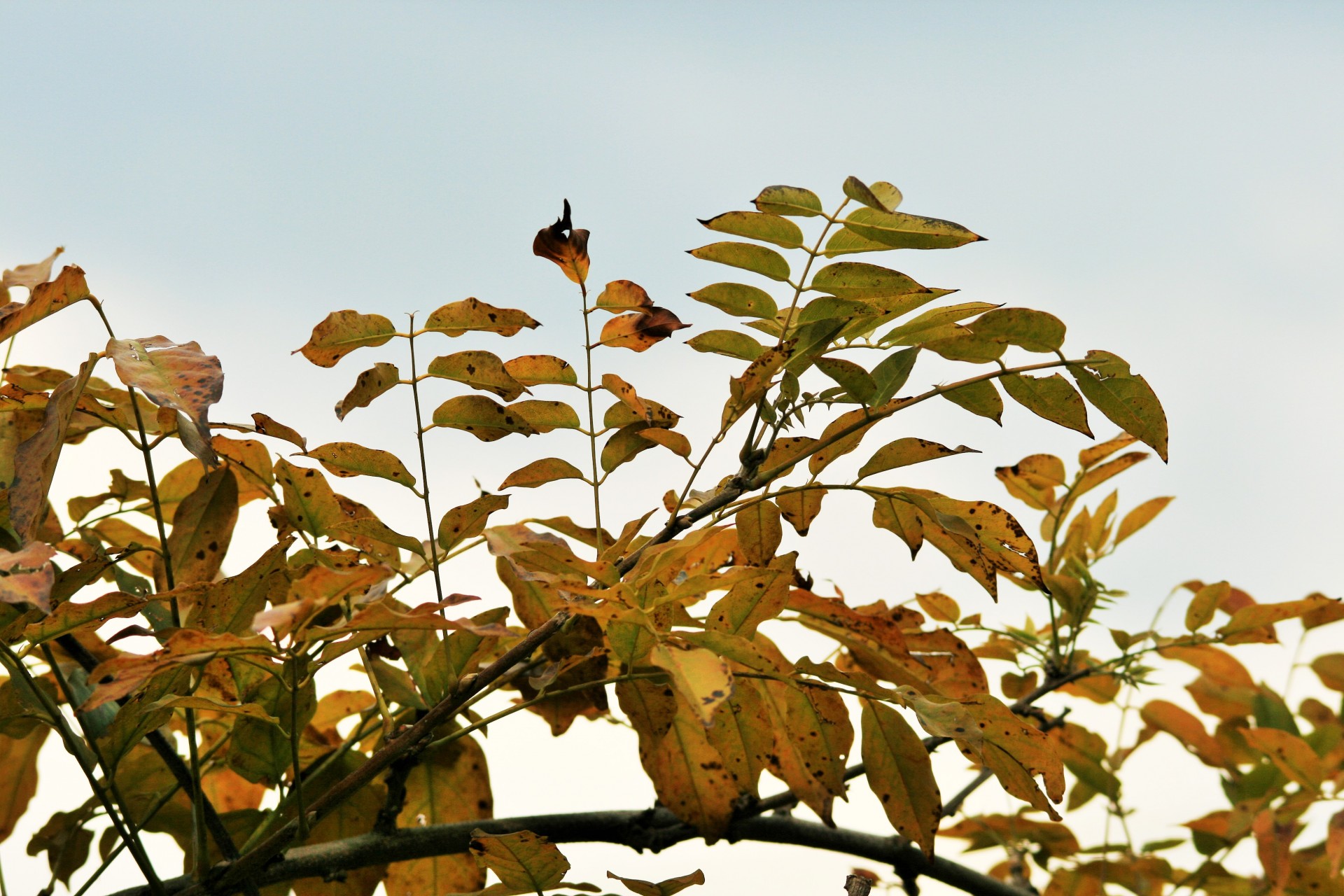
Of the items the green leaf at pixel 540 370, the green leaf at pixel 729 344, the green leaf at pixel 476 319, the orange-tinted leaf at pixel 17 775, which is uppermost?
the green leaf at pixel 476 319

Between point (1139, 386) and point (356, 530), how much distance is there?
2.11ft

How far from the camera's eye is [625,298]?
1.01 metres

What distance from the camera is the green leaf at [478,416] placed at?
1.00 metres

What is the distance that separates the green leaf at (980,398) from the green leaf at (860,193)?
Answer: 0.19 meters

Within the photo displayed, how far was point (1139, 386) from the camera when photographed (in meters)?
0.90

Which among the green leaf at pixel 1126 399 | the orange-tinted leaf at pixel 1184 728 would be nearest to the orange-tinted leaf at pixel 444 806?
the green leaf at pixel 1126 399

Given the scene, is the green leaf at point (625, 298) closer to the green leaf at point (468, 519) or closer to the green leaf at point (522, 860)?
the green leaf at point (468, 519)

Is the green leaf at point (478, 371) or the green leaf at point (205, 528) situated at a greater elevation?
the green leaf at point (478, 371)

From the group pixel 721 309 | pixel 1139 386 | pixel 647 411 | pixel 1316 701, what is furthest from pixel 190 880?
pixel 1316 701

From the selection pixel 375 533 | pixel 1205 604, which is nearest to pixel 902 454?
A: pixel 375 533

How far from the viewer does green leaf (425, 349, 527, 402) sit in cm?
99

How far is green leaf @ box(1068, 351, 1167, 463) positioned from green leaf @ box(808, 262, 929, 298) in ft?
0.53

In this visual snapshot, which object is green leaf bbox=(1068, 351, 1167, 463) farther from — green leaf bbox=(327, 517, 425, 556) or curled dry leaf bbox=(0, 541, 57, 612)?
curled dry leaf bbox=(0, 541, 57, 612)

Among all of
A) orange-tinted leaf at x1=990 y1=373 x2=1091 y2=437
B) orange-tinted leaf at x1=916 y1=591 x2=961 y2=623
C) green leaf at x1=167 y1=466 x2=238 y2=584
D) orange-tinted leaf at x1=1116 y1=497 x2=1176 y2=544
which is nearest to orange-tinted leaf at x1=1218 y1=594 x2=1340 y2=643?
orange-tinted leaf at x1=1116 y1=497 x2=1176 y2=544
